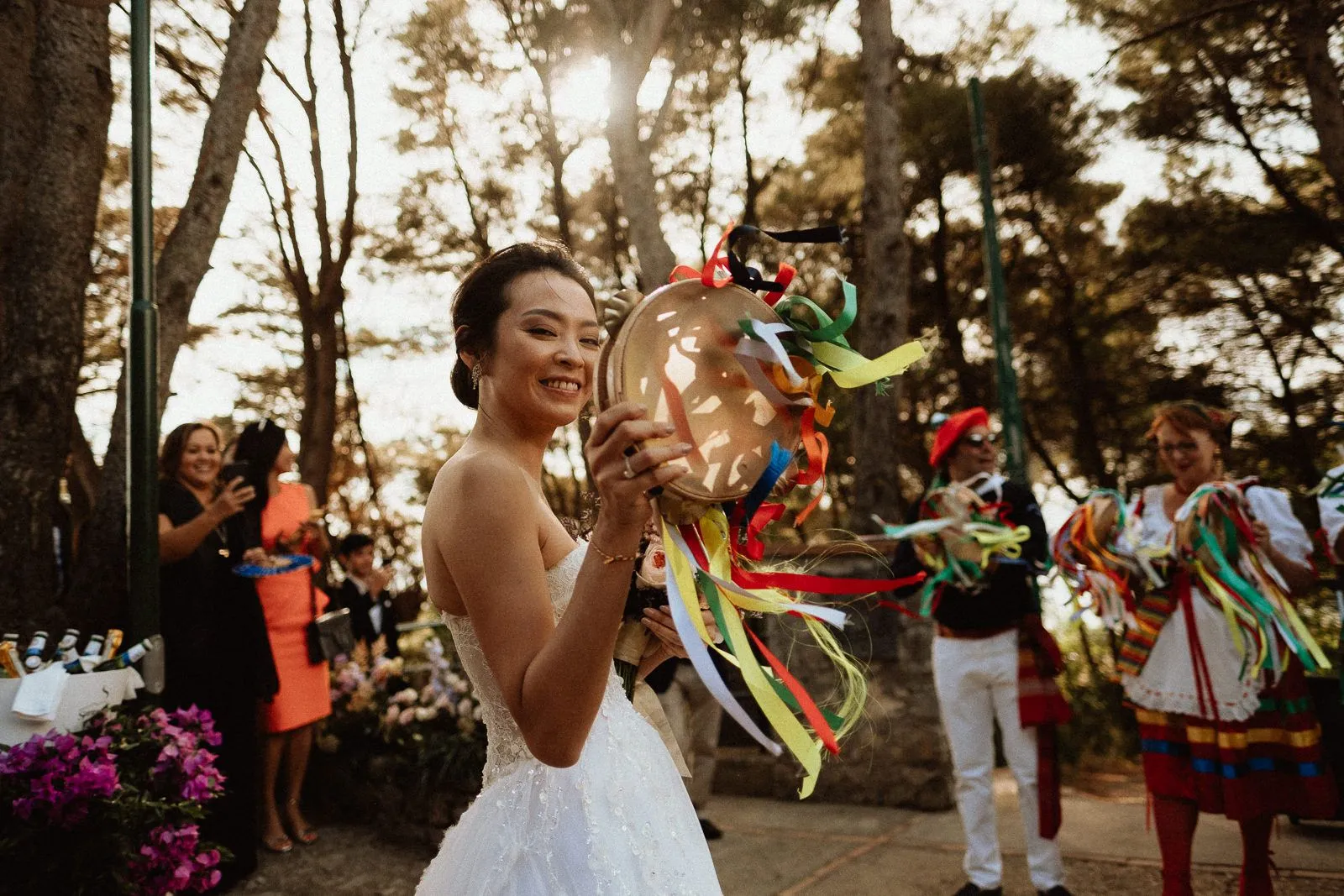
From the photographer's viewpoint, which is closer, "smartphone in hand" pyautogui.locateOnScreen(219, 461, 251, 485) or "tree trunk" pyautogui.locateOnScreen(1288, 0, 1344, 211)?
"smartphone in hand" pyautogui.locateOnScreen(219, 461, 251, 485)

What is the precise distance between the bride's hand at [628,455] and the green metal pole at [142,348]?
331 centimetres

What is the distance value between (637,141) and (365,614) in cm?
448

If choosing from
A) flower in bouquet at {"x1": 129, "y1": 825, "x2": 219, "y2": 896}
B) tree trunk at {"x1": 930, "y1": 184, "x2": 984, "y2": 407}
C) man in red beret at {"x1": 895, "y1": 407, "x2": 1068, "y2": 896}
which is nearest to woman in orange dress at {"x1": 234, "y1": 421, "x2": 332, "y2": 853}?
flower in bouquet at {"x1": 129, "y1": 825, "x2": 219, "y2": 896}

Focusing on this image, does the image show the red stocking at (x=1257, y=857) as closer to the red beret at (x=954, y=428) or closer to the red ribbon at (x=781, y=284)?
the red beret at (x=954, y=428)

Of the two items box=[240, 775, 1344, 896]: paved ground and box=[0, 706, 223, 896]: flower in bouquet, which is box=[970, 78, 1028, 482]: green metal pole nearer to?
box=[240, 775, 1344, 896]: paved ground

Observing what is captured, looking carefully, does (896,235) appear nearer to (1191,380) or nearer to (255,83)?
(255,83)

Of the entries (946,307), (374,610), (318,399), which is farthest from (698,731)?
(946,307)

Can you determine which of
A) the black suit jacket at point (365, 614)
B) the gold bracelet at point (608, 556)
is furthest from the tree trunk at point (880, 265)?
the gold bracelet at point (608, 556)

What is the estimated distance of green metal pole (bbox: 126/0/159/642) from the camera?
149 inches

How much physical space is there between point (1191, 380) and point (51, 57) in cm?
1339

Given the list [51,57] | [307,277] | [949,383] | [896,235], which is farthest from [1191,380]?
[51,57]

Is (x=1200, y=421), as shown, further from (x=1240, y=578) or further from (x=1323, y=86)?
(x=1323, y=86)

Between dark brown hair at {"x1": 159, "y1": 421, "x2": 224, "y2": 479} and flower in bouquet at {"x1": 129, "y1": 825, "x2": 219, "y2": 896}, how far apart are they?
74.0 inches

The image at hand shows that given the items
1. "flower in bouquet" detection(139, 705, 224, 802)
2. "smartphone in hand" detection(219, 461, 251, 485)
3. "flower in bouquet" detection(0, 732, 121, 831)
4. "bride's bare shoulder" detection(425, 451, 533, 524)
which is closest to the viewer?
"bride's bare shoulder" detection(425, 451, 533, 524)
